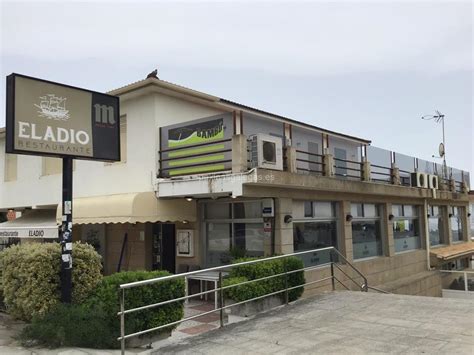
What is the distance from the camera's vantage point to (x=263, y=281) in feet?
29.4

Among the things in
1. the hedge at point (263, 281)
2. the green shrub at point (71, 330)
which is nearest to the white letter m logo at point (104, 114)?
the green shrub at point (71, 330)

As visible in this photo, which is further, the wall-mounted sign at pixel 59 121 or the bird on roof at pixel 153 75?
the bird on roof at pixel 153 75

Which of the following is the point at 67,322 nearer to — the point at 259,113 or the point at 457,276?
the point at 259,113

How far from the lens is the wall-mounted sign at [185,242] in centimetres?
1288

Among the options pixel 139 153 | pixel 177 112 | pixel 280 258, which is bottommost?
pixel 280 258

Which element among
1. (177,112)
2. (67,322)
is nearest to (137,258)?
(177,112)

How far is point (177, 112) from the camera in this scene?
13.3 metres

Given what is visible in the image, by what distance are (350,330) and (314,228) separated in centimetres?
625

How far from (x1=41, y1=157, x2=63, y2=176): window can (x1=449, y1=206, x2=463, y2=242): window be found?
19094 millimetres

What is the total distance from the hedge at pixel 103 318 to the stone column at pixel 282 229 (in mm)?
4725

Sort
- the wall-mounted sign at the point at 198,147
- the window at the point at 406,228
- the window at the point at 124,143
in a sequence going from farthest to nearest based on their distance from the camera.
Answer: the window at the point at 406,228, the window at the point at 124,143, the wall-mounted sign at the point at 198,147

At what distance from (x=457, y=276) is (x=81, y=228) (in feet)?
54.3

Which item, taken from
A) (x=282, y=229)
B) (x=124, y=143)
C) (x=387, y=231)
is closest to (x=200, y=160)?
(x=282, y=229)

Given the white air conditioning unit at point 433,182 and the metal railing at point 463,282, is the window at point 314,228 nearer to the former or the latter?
the white air conditioning unit at point 433,182
